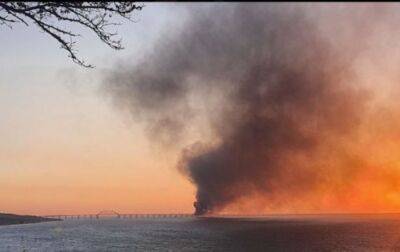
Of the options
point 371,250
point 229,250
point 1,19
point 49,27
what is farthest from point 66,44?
point 371,250

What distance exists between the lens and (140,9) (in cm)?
1841

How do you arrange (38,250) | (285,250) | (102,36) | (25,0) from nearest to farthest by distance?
(25,0), (102,36), (285,250), (38,250)

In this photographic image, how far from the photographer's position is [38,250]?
11212cm

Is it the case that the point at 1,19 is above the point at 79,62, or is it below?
above

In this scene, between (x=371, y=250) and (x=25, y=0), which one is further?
(x=371, y=250)

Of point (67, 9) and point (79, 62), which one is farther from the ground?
point (67, 9)

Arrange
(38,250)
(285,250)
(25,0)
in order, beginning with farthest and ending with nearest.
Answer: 1. (38,250)
2. (285,250)
3. (25,0)

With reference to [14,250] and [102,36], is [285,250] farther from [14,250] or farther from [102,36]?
[102,36]

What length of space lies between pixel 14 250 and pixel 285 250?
167ft

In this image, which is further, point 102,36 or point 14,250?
point 14,250

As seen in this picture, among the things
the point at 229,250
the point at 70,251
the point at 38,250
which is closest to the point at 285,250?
the point at 229,250

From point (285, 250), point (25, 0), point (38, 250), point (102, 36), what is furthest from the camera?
point (38, 250)

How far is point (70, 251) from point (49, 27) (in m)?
93.4

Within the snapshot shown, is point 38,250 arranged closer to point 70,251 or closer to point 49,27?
point 70,251
